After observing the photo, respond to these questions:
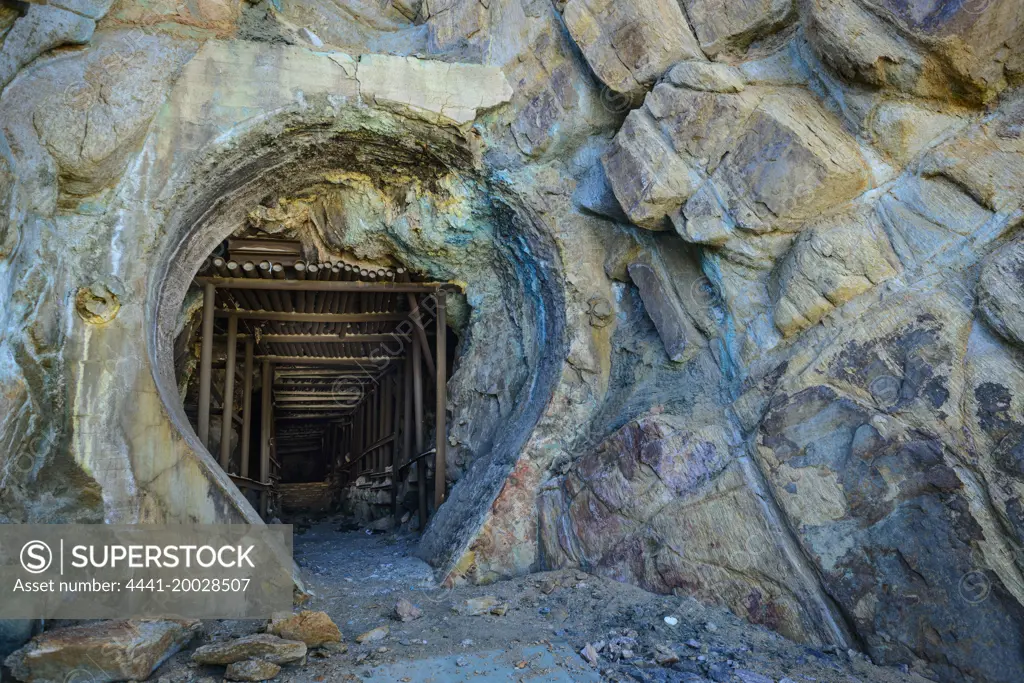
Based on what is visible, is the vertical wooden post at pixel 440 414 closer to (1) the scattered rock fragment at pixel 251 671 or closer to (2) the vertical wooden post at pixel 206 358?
(2) the vertical wooden post at pixel 206 358

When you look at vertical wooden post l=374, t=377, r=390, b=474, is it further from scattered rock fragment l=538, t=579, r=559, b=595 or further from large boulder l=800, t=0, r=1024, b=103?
large boulder l=800, t=0, r=1024, b=103

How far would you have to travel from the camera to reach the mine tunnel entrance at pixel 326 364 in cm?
691

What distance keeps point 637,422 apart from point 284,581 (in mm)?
2697

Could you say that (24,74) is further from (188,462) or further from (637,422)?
(637,422)

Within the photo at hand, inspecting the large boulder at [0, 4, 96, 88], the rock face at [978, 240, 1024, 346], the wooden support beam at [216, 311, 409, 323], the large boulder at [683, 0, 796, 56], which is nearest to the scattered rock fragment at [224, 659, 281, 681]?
the large boulder at [0, 4, 96, 88]

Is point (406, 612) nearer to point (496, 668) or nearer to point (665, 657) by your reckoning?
point (496, 668)

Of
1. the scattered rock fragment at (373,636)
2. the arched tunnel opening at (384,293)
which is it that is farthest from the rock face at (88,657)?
the arched tunnel opening at (384,293)

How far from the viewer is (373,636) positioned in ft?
13.6

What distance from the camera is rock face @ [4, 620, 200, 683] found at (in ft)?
10.7

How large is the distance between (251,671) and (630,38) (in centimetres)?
492

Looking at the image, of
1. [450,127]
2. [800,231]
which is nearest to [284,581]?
[450,127]

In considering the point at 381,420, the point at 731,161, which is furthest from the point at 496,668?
the point at 381,420

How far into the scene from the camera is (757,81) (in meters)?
4.79

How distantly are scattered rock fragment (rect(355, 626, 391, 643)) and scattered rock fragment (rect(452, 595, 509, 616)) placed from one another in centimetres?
60
